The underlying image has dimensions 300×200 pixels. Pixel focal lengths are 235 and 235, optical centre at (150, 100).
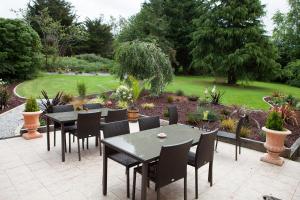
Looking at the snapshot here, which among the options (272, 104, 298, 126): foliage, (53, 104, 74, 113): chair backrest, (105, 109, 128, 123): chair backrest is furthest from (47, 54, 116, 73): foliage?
(105, 109, 128, 123): chair backrest

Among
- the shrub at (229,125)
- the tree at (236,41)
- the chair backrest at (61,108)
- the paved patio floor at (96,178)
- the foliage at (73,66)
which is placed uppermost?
the tree at (236,41)

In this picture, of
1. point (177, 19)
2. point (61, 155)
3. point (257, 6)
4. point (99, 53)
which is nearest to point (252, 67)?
point (257, 6)

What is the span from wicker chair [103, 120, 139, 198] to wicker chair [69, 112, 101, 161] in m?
0.93

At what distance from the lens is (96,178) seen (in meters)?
3.76

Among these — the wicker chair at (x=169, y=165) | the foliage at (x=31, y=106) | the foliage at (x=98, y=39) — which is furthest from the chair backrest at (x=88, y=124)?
the foliage at (x=98, y=39)

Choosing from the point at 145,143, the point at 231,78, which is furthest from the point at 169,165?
the point at 231,78

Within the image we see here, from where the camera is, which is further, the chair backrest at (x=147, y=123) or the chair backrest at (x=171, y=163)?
the chair backrest at (x=147, y=123)

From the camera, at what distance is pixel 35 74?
16.4 metres

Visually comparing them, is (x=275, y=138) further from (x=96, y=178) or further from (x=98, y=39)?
(x=98, y=39)

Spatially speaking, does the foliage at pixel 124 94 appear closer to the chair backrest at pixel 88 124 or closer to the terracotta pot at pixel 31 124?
the terracotta pot at pixel 31 124

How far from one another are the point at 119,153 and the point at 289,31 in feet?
76.1

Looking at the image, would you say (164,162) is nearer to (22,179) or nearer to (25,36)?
(22,179)

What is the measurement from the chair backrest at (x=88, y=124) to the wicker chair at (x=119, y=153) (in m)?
0.93

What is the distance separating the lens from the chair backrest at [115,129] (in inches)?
139
